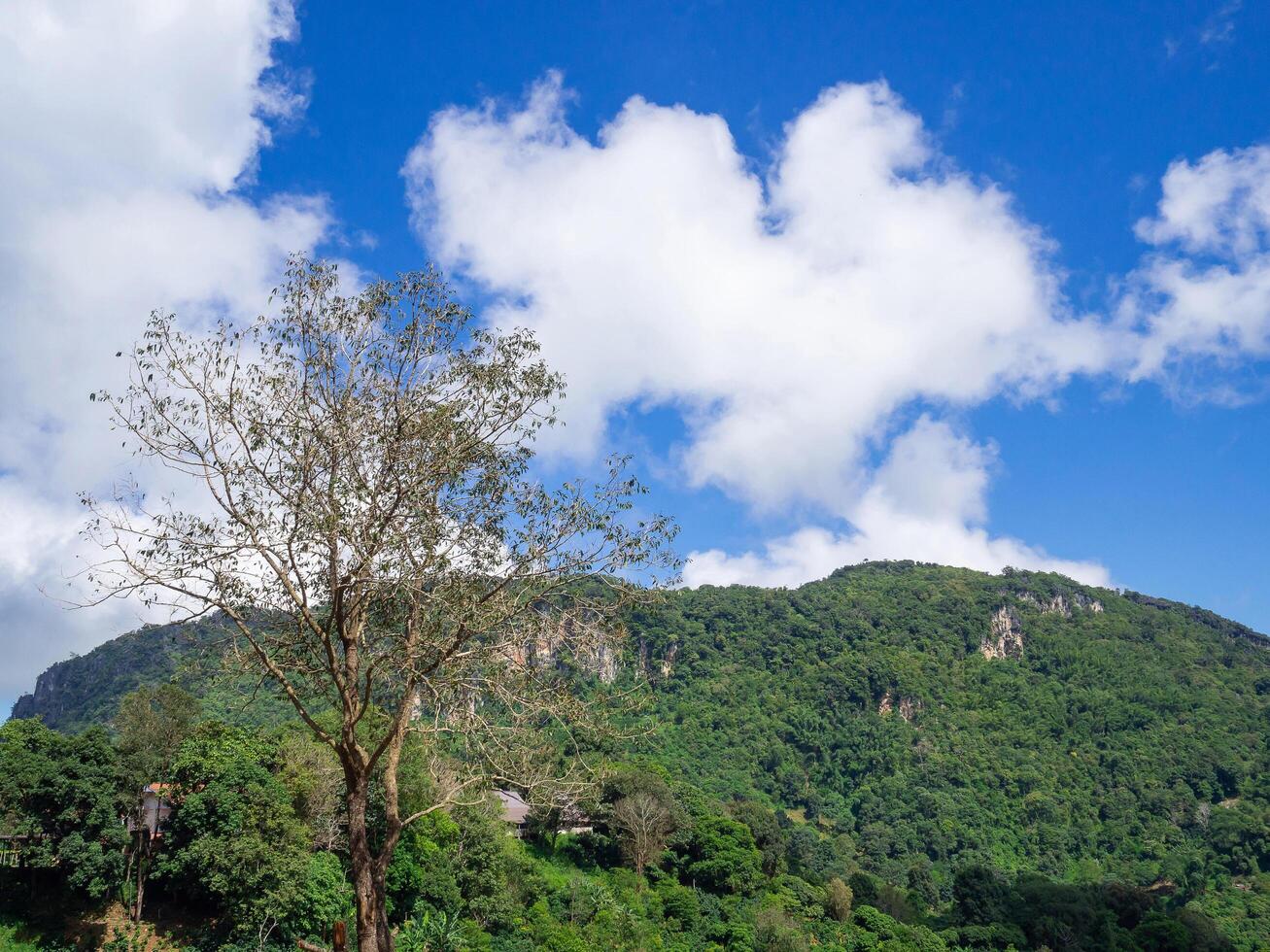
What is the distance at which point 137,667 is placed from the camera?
83812 mm

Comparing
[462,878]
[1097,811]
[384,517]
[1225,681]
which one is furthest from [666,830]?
[1225,681]

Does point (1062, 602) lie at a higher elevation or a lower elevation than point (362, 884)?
higher

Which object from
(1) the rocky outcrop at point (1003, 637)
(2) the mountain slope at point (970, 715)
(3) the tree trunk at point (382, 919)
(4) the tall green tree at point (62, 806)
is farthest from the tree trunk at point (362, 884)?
(1) the rocky outcrop at point (1003, 637)

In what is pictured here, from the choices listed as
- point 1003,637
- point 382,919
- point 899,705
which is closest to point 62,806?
point 382,919

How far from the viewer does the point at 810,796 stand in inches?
3221

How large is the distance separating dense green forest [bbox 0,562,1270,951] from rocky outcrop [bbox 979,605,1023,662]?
37 centimetres

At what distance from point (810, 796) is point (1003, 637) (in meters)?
45.3

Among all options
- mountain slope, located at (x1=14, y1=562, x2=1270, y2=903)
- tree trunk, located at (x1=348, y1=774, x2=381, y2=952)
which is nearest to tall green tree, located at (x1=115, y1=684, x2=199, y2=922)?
tree trunk, located at (x1=348, y1=774, x2=381, y2=952)

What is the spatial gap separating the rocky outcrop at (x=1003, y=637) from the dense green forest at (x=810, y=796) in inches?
14.7

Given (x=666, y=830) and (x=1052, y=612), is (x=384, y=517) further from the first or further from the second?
(x=1052, y=612)

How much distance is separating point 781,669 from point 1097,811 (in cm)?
3521

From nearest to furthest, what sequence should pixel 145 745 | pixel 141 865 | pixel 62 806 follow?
pixel 62 806 → pixel 141 865 → pixel 145 745

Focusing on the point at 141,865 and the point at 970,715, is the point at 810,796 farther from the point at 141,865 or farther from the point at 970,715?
the point at 141,865

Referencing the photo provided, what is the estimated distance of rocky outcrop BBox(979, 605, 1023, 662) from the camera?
367 ft
